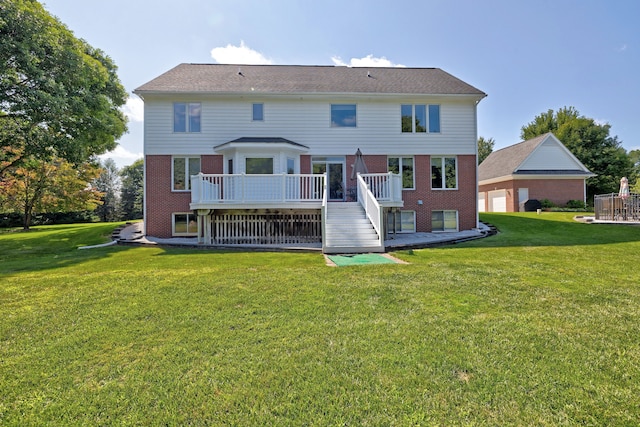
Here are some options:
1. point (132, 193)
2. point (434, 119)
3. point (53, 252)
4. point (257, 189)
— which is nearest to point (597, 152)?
point (434, 119)

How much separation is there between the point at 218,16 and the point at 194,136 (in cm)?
497

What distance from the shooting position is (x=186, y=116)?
14.3 metres

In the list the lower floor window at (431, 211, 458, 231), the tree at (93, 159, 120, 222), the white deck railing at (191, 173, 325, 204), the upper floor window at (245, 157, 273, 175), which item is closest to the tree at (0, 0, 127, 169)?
the white deck railing at (191, 173, 325, 204)

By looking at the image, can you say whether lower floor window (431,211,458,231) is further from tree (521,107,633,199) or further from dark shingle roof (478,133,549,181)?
tree (521,107,633,199)

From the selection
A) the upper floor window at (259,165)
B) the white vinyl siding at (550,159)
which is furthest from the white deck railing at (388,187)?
the white vinyl siding at (550,159)

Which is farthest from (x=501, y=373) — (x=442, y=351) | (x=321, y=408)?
(x=321, y=408)

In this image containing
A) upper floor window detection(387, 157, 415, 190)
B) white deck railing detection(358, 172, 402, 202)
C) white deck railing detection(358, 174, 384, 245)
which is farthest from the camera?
upper floor window detection(387, 157, 415, 190)

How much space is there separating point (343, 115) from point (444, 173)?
5.53 metres

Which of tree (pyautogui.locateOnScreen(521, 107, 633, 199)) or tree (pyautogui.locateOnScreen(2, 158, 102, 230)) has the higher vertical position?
tree (pyautogui.locateOnScreen(521, 107, 633, 199))

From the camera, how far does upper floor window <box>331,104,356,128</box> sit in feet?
48.5

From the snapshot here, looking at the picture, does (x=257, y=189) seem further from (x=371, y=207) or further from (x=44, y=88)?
(x=44, y=88)

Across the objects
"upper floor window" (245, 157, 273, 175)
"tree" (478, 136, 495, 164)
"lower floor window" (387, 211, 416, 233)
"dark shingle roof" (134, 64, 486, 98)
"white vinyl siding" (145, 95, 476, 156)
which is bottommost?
"lower floor window" (387, 211, 416, 233)

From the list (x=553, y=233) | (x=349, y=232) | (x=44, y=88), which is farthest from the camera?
(x=553, y=233)

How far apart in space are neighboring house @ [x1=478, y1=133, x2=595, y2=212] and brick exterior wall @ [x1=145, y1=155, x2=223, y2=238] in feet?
75.7
